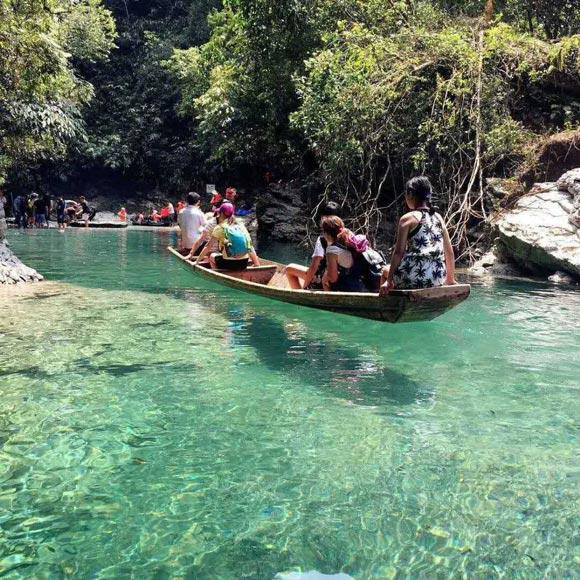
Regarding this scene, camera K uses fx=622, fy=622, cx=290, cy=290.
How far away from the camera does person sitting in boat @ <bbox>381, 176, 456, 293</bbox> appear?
4984 mm

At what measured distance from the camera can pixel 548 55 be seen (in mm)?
12914

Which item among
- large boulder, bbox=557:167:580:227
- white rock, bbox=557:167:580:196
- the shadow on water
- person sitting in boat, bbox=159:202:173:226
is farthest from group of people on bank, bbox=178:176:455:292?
person sitting in boat, bbox=159:202:173:226

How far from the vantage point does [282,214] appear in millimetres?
20047

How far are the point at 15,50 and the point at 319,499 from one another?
9.45 metres

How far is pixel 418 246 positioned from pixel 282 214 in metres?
15.2

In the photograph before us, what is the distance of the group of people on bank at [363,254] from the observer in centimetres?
504

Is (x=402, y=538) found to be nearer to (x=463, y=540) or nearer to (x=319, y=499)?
(x=463, y=540)

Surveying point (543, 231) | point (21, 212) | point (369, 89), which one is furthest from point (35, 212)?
point (543, 231)

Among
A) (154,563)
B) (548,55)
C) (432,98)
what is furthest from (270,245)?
(154,563)

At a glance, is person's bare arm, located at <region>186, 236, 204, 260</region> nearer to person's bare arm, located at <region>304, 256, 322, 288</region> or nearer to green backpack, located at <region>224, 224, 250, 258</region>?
green backpack, located at <region>224, 224, 250, 258</region>

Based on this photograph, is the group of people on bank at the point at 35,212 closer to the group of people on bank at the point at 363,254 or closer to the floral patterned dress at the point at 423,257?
the group of people on bank at the point at 363,254

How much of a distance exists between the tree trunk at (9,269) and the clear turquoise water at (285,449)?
295 cm

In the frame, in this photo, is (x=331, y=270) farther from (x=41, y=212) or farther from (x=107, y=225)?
(x=41, y=212)

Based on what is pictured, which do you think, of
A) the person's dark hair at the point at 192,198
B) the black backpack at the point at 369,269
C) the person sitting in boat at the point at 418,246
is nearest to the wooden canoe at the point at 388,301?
the person sitting in boat at the point at 418,246
